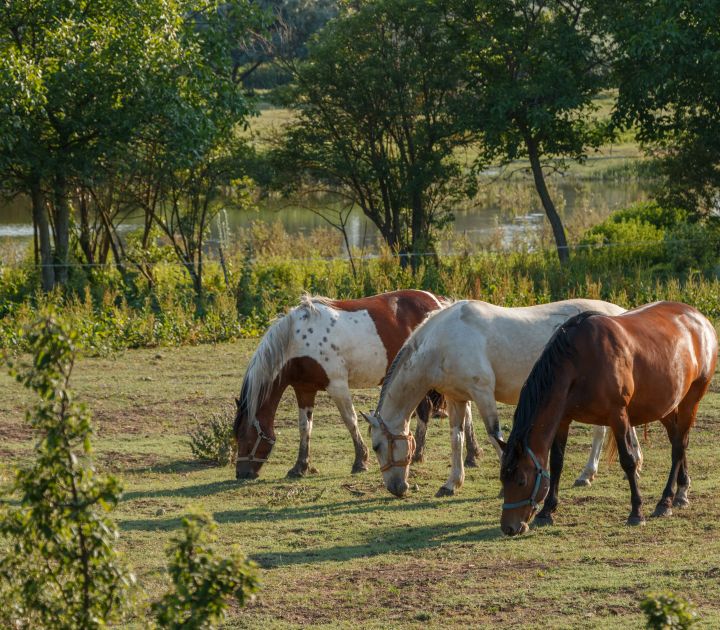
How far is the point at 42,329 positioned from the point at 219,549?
382 cm

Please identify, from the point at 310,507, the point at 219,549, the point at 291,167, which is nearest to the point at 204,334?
the point at 291,167

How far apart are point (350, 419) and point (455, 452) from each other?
4.17 ft

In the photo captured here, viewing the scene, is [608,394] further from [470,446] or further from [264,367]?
[264,367]

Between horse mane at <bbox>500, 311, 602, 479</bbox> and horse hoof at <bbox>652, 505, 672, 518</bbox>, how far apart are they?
1.33 meters

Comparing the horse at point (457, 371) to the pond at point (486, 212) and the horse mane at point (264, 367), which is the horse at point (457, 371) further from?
the pond at point (486, 212)

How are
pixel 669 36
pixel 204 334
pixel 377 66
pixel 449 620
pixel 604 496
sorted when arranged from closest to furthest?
pixel 449 620 < pixel 604 496 < pixel 204 334 < pixel 669 36 < pixel 377 66

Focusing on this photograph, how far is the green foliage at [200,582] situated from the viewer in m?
3.56

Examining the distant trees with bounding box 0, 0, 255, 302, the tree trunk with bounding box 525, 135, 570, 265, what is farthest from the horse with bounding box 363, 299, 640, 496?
the tree trunk with bounding box 525, 135, 570, 265

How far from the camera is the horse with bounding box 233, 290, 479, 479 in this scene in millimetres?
9148

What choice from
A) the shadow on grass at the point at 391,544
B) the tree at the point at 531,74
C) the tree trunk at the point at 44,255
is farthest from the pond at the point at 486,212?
the shadow on grass at the point at 391,544

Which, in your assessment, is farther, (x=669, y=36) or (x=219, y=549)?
(x=669, y=36)

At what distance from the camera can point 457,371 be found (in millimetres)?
8195

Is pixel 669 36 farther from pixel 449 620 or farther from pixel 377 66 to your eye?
pixel 449 620

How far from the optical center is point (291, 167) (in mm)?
20500
